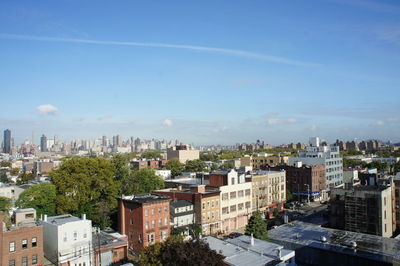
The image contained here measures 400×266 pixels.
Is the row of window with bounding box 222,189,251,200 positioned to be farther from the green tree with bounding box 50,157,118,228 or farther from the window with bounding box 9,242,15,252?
the window with bounding box 9,242,15,252

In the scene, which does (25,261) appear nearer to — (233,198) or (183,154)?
(233,198)

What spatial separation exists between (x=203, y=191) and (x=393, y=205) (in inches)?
1058

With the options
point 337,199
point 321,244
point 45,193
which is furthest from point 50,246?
point 337,199

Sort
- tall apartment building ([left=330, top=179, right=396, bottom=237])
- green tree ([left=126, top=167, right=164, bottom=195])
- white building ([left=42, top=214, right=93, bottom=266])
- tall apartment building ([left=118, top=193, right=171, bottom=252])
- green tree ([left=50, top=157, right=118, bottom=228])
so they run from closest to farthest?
white building ([left=42, top=214, right=93, bottom=266])
tall apartment building ([left=330, top=179, right=396, bottom=237])
tall apartment building ([left=118, top=193, right=171, bottom=252])
green tree ([left=50, top=157, right=118, bottom=228])
green tree ([left=126, top=167, right=164, bottom=195])

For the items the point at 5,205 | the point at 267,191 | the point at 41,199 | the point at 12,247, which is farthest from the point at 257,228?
the point at 5,205

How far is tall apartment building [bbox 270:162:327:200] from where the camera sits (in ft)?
284

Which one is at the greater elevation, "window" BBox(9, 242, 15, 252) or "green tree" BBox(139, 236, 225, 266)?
"green tree" BBox(139, 236, 225, 266)

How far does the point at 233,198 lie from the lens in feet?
198

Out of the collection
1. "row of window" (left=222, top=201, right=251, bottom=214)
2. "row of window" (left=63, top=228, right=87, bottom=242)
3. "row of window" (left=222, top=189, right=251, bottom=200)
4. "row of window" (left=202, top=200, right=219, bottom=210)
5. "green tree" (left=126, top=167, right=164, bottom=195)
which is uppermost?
"green tree" (left=126, top=167, right=164, bottom=195)

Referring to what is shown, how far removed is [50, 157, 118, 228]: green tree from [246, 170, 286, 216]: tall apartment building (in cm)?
2539

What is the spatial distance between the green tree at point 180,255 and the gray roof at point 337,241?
48.5 feet

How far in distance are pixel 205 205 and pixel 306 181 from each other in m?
41.8

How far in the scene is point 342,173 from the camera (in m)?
102

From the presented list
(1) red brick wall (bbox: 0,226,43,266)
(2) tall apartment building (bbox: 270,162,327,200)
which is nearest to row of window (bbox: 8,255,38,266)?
(1) red brick wall (bbox: 0,226,43,266)
